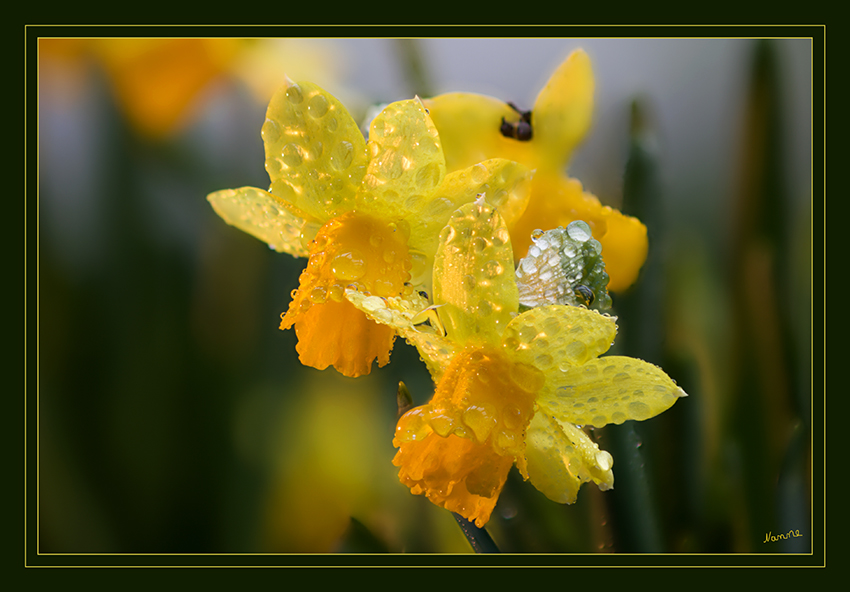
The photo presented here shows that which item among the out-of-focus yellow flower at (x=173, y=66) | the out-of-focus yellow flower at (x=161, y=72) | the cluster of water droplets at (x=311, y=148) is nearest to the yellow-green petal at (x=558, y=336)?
the cluster of water droplets at (x=311, y=148)

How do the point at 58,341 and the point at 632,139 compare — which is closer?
the point at 632,139

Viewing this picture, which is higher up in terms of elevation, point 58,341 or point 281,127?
point 281,127

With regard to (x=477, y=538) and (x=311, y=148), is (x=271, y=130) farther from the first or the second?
(x=477, y=538)

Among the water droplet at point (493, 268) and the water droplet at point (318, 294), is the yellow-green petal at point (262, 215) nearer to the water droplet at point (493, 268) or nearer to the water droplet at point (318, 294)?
the water droplet at point (318, 294)

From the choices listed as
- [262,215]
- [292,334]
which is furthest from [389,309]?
[292,334]

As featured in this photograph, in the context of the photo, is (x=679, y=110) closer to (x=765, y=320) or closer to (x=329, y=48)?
(x=765, y=320)
